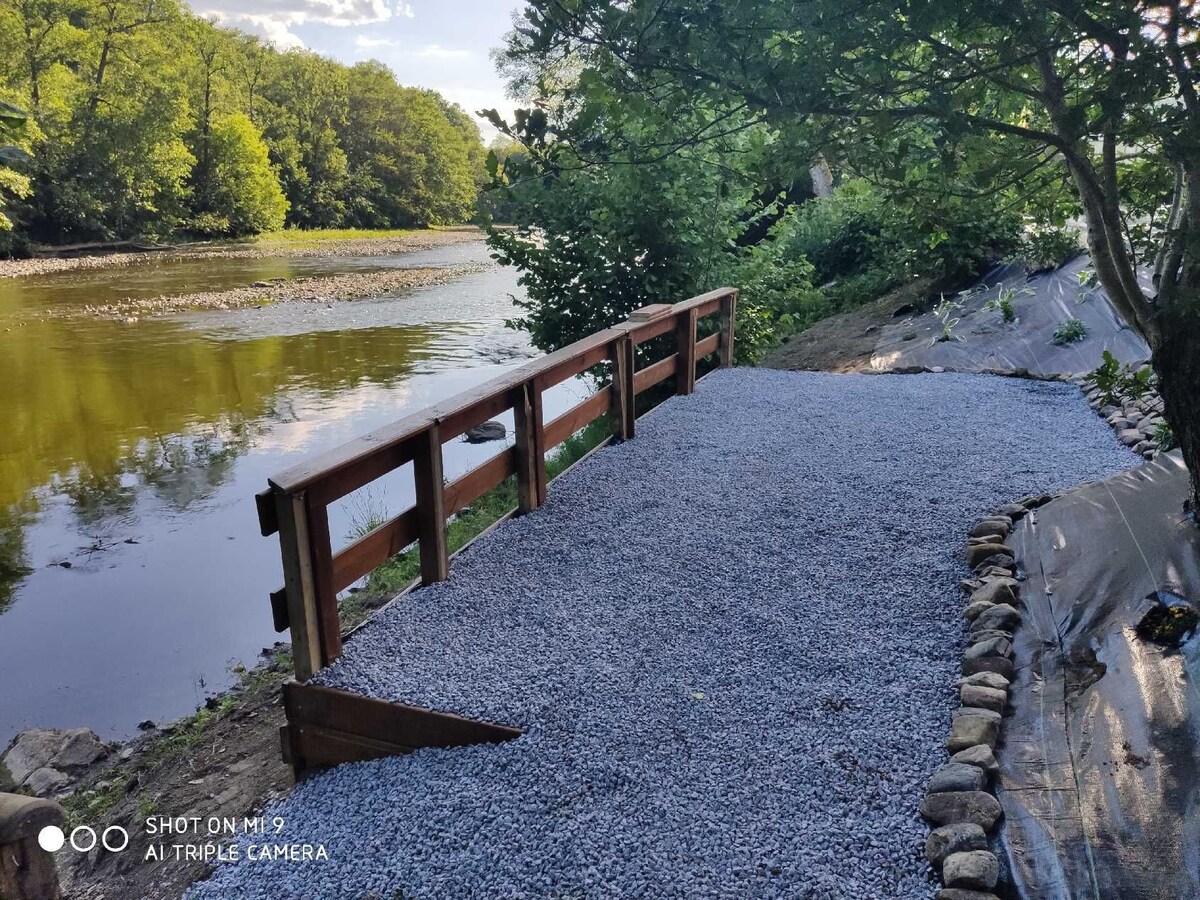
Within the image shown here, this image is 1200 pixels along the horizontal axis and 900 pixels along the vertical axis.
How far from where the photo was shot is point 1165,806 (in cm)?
220

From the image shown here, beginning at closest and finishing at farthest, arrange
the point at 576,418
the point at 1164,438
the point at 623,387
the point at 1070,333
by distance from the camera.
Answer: the point at 1164,438, the point at 576,418, the point at 623,387, the point at 1070,333

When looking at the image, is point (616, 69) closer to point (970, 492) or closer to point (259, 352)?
point (970, 492)

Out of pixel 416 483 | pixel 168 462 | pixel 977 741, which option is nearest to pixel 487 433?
pixel 168 462

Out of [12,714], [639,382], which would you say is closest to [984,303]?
[639,382]

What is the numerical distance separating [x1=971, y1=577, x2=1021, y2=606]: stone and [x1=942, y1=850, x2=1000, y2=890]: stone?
4.61ft

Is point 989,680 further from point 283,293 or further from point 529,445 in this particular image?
point 283,293

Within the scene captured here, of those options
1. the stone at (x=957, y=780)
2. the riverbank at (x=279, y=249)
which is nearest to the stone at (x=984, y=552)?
the stone at (x=957, y=780)

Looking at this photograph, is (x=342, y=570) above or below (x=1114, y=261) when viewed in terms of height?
below

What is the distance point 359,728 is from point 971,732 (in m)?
1.94

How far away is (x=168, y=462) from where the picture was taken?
8812 millimetres

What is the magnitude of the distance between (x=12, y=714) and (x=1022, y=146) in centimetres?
537

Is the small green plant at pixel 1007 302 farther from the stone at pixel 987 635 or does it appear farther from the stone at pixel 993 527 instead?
the stone at pixel 987 635

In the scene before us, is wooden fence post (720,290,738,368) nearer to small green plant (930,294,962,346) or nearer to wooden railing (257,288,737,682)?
wooden railing (257,288,737,682)

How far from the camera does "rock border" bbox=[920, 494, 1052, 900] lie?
85.0 inches
